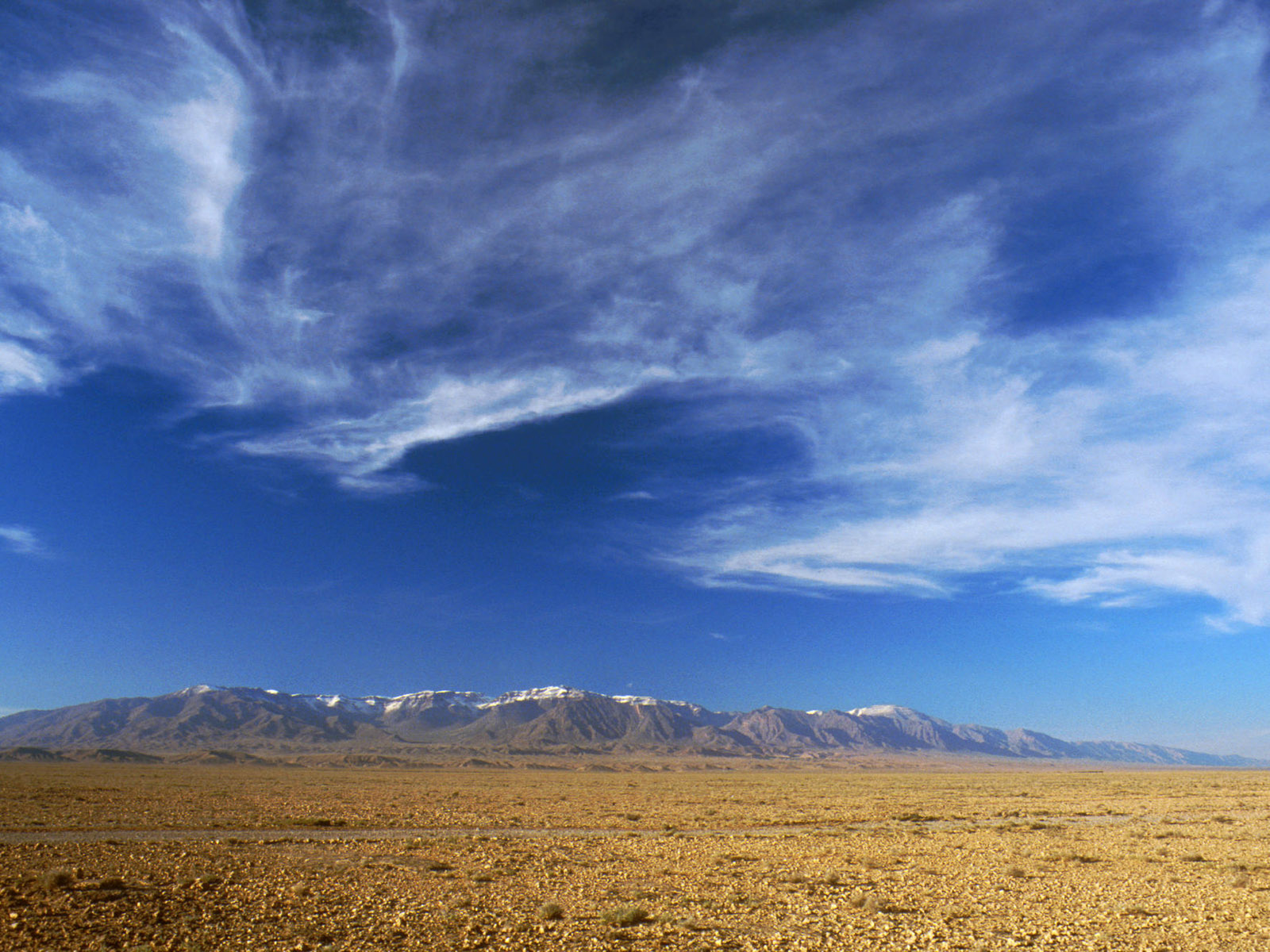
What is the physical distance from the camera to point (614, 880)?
22.7m

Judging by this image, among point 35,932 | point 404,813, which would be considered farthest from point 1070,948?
point 404,813

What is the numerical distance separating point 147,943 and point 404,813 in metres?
33.2

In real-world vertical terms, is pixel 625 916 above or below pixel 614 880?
above

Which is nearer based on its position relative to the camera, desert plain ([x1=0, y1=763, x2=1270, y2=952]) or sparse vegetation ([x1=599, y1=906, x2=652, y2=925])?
desert plain ([x1=0, y1=763, x2=1270, y2=952])

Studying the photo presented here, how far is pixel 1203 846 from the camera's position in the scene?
1225 inches

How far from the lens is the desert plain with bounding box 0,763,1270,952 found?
15.7m

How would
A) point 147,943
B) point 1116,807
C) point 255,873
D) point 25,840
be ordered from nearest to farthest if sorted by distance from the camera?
point 147,943 → point 255,873 → point 25,840 → point 1116,807

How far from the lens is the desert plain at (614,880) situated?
15.7 metres

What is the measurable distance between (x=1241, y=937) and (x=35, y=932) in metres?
25.8

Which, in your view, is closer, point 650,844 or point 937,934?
point 937,934

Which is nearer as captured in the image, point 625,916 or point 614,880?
point 625,916

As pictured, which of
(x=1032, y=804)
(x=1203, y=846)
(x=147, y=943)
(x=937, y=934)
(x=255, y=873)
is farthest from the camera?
(x=1032, y=804)

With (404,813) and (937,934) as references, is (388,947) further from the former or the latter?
(404,813)

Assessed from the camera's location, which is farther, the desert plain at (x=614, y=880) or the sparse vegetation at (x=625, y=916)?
the sparse vegetation at (x=625, y=916)
